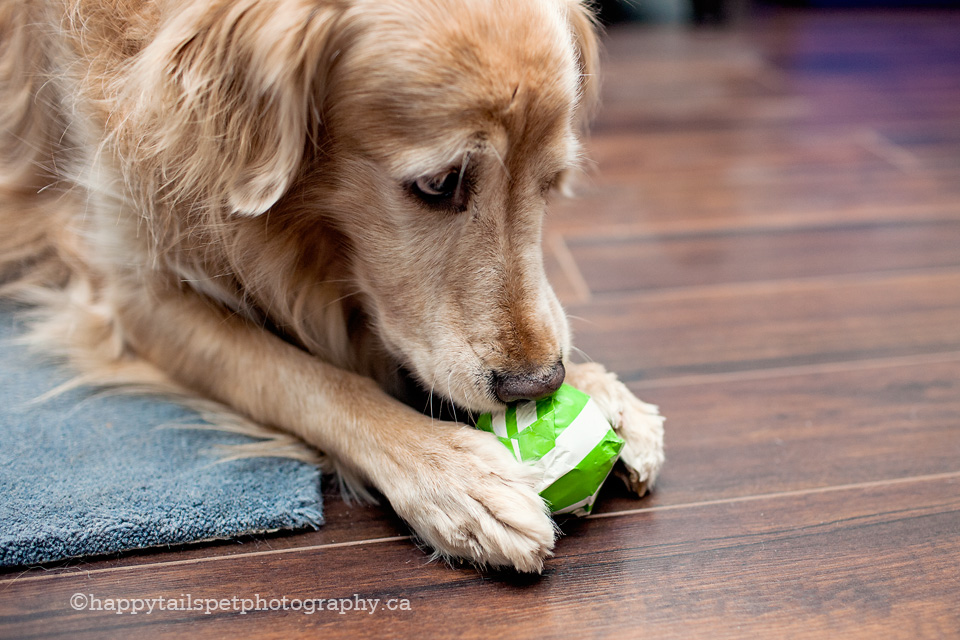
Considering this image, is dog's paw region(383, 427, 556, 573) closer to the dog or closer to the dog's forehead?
the dog

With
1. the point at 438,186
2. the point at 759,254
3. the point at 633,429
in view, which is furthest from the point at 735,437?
the point at 759,254

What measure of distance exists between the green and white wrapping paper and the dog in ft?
0.09

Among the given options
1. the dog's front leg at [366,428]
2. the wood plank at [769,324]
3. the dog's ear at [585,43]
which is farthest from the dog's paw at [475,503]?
the dog's ear at [585,43]

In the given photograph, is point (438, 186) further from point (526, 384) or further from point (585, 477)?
point (585, 477)

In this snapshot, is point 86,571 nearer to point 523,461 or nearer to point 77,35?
point 523,461

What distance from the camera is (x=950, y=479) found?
1255mm

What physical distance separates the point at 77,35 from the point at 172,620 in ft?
2.68

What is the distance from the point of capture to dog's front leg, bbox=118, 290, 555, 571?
1.07m

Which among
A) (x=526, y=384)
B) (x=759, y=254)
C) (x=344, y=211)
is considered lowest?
(x=759, y=254)

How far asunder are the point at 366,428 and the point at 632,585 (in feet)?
1.37

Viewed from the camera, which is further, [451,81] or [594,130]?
[594,130]

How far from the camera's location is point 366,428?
120 centimetres

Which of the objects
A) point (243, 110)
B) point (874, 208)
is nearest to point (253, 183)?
point (243, 110)

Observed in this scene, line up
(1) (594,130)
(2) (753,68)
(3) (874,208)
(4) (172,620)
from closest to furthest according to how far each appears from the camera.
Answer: (4) (172,620) → (3) (874,208) → (1) (594,130) → (2) (753,68)
